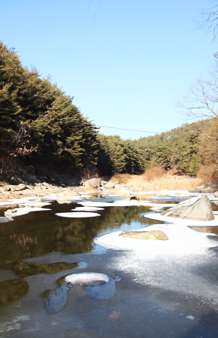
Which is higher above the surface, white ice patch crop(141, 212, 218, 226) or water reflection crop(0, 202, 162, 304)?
white ice patch crop(141, 212, 218, 226)

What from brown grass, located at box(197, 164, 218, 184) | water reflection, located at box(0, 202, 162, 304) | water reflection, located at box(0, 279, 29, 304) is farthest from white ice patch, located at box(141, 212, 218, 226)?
brown grass, located at box(197, 164, 218, 184)

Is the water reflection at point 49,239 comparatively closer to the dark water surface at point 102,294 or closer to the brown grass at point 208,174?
the dark water surface at point 102,294

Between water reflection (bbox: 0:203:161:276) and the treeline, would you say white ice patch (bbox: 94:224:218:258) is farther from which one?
the treeline

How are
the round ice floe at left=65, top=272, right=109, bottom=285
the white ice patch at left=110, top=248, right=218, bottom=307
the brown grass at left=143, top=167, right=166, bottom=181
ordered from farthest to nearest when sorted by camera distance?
the brown grass at left=143, top=167, right=166, bottom=181 → the round ice floe at left=65, top=272, right=109, bottom=285 → the white ice patch at left=110, top=248, right=218, bottom=307

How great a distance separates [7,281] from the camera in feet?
6.86

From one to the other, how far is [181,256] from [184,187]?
1639cm

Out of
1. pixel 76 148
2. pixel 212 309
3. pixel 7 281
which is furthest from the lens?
pixel 76 148

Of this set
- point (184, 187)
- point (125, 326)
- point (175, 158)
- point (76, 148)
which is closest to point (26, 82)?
point (76, 148)

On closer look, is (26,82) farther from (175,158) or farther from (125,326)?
(175,158)

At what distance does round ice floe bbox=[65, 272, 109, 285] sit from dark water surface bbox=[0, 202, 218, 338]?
0.16ft

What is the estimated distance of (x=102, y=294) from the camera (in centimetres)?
190

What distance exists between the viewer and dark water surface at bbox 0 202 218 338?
1.45m

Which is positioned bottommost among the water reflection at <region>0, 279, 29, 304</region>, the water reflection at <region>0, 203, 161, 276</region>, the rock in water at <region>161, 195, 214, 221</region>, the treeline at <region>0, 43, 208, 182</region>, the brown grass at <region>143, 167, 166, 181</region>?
the water reflection at <region>0, 203, 161, 276</region>

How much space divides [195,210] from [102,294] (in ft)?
Answer: 13.1
